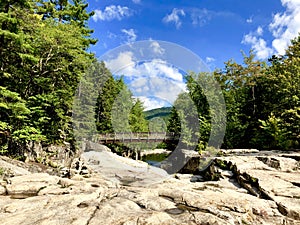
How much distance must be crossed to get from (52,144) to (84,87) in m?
6.96

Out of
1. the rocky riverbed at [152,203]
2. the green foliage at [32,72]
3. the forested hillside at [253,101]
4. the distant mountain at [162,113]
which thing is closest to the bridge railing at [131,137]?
the forested hillside at [253,101]

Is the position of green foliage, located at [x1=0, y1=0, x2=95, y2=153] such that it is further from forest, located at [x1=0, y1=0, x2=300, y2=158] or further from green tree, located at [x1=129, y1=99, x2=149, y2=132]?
green tree, located at [x1=129, y1=99, x2=149, y2=132]

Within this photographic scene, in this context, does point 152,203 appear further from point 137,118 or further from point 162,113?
point 162,113

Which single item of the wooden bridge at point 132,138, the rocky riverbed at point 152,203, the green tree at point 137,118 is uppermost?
the green tree at point 137,118

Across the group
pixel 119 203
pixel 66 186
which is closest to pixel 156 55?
pixel 66 186

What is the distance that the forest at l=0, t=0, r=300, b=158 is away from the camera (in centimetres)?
1230

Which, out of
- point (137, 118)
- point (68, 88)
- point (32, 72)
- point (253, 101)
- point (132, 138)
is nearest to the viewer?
point (32, 72)

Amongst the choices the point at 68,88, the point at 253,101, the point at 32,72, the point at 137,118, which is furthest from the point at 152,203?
the point at 137,118

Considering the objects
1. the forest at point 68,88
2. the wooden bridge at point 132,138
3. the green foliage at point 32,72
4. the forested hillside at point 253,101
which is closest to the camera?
the green foliage at point 32,72

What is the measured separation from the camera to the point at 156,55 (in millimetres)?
13852

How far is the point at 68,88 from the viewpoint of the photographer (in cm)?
1805

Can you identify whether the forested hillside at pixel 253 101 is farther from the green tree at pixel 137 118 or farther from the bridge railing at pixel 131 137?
the green tree at pixel 137 118

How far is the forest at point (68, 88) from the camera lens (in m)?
12.3

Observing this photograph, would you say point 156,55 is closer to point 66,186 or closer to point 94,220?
point 66,186
